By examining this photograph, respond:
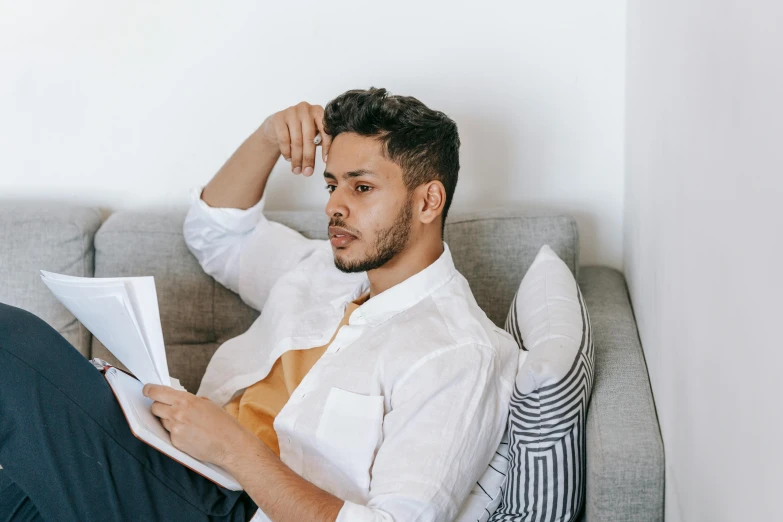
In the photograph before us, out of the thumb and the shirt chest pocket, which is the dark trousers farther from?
the thumb

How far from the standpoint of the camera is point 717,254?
80 cm

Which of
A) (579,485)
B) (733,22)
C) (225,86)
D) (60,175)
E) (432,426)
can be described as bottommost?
(579,485)

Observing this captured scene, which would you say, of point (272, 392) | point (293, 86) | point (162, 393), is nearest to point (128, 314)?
point (162, 393)

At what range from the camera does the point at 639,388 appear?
1290 millimetres

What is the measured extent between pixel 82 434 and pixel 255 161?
0.73 metres

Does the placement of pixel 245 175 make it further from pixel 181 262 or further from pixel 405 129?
pixel 405 129

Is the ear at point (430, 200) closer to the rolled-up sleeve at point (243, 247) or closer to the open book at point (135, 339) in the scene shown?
the rolled-up sleeve at point (243, 247)

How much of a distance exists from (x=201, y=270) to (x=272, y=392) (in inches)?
16.1

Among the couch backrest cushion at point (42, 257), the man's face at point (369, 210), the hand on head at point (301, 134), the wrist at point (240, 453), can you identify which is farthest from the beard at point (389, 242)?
the couch backrest cushion at point (42, 257)

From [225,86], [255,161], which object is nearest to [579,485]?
[255,161]

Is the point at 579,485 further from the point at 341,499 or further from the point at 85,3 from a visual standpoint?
the point at 85,3

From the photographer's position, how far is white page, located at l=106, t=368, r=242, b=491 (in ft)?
3.78

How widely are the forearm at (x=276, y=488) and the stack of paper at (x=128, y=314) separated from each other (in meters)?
0.18

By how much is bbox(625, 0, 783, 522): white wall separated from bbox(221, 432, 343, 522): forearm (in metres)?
0.48
